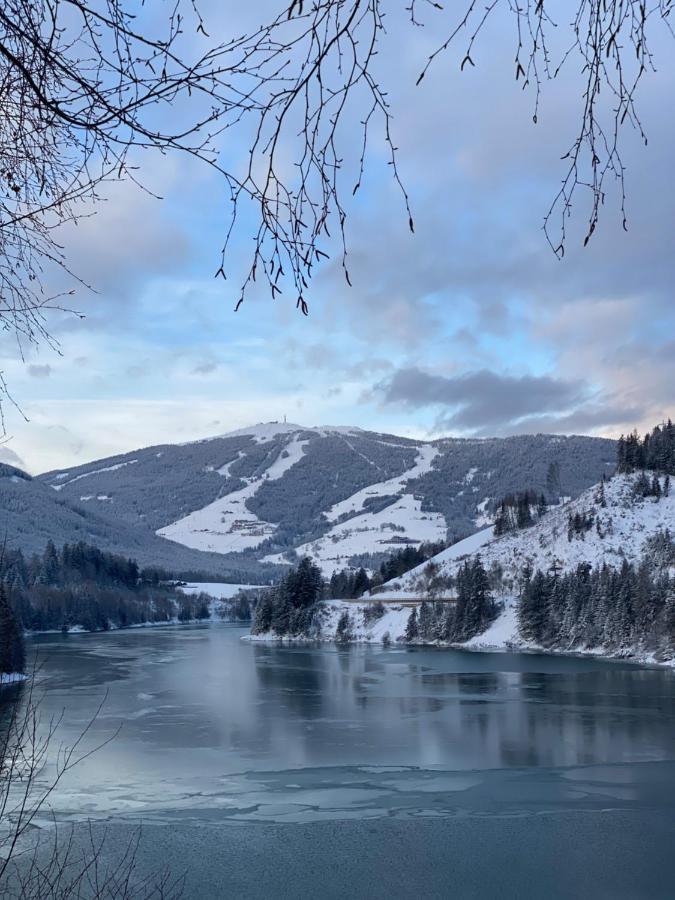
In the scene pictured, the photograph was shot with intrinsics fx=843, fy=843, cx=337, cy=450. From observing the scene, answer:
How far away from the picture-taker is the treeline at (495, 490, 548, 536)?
93.5m

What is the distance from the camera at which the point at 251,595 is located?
152m

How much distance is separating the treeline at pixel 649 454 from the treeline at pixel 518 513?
11.8 meters

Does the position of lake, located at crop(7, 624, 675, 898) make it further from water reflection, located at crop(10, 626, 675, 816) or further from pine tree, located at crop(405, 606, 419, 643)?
pine tree, located at crop(405, 606, 419, 643)

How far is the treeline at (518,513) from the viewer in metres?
93.5

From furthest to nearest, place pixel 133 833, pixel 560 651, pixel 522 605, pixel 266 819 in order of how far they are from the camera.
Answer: pixel 522 605
pixel 560 651
pixel 266 819
pixel 133 833

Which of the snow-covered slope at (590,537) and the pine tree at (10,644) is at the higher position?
the snow-covered slope at (590,537)

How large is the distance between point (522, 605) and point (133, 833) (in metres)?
56.0

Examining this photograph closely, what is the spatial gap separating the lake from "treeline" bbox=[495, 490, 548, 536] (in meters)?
52.4

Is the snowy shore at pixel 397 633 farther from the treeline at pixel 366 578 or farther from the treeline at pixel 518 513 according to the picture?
the treeline at pixel 518 513

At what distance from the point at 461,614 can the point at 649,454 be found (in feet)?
92.3

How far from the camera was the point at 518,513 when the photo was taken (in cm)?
9469

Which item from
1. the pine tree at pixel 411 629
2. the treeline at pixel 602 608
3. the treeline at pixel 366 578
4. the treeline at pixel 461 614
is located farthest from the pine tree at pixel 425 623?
the treeline at pixel 366 578

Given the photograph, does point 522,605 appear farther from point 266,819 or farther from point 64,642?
point 266,819

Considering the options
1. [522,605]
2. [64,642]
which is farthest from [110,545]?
[522,605]
